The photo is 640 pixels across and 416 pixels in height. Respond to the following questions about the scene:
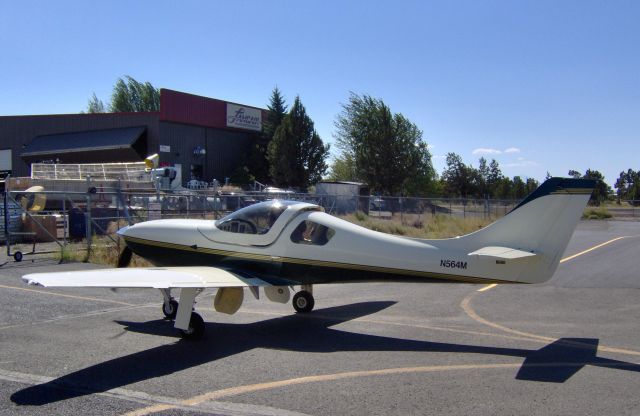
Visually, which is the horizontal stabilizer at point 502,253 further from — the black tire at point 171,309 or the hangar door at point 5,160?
the hangar door at point 5,160

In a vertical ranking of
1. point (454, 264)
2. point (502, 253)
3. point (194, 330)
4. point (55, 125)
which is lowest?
point (194, 330)

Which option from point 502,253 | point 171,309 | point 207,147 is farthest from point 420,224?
point 207,147

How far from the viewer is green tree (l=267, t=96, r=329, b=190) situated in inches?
2100

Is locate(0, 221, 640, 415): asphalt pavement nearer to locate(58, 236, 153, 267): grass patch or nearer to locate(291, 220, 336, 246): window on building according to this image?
locate(291, 220, 336, 246): window on building

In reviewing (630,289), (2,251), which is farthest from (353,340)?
(2,251)

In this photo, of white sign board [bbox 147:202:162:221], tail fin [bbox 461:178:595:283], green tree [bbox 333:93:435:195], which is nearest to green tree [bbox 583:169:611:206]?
green tree [bbox 333:93:435:195]

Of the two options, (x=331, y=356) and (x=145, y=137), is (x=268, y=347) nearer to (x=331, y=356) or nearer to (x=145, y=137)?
(x=331, y=356)

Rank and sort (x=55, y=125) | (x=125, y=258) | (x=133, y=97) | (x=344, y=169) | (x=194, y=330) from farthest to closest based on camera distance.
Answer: (x=133, y=97) < (x=344, y=169) < (x=55, y=125) < (x=125, y=258) < (x=194, y=330)

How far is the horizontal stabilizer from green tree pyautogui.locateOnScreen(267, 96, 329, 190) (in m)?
45.8

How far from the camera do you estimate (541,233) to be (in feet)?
25.2

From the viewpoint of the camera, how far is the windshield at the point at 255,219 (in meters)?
9.04

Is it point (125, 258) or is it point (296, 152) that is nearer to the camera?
point (125, 258)

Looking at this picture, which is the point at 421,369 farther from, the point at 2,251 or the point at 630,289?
the point at 2,251

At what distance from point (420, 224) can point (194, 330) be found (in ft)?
76.1
